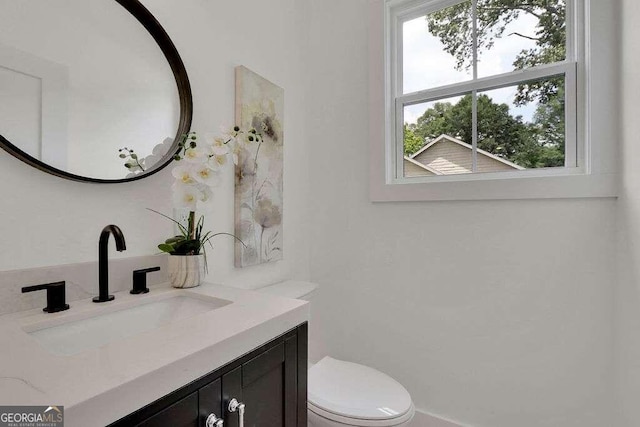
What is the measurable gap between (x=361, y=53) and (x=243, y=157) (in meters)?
0.94

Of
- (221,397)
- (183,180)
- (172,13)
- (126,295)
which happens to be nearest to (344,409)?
(221,397)

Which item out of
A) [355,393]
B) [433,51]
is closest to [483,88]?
[433,51]

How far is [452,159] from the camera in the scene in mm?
1575

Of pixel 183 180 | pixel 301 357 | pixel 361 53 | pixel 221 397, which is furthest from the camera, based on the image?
pixel 361 53

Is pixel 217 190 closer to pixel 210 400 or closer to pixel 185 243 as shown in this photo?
pixel 185 243

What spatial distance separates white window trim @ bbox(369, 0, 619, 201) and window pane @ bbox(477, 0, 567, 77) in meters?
0.08

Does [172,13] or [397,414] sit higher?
[172,13]

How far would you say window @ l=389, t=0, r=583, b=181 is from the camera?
136 centimetres

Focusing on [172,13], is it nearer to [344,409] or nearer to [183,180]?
[183,180]

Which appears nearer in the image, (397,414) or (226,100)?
(397,414)

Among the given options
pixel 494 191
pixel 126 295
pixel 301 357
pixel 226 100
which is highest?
pixel 226 100

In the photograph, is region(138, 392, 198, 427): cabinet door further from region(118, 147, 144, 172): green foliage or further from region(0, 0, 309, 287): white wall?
region(118, 147, 144, 172): green foliage

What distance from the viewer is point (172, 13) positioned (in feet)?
3.66

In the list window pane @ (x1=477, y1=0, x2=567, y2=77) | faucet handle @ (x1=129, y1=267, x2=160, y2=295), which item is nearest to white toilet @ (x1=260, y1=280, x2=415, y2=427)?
faucet handle @ (x1=129, y1=267, x2=160, y2=295)
